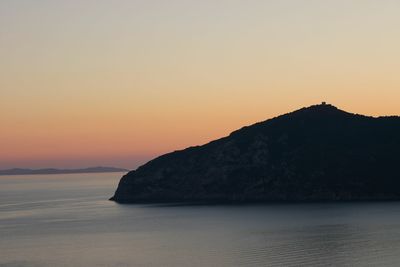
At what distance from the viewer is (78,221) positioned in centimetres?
18288

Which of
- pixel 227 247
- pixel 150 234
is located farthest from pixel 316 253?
pixel 150 234

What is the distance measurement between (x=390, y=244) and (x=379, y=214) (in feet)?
171

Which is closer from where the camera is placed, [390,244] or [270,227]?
[390,244]

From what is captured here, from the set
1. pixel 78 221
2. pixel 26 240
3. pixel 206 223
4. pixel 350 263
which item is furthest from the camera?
pixel 78 221

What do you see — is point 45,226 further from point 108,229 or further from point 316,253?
point 316,253

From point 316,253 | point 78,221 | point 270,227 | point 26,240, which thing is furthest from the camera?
point 78,221

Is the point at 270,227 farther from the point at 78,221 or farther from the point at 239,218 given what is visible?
the point at 78,221

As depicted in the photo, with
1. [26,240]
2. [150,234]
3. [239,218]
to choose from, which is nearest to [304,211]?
[239,218]

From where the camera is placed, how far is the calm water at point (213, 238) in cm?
11188

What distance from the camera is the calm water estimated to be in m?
112

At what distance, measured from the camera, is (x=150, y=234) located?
151 meters

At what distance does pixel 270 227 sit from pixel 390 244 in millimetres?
37644

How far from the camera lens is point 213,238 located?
462 ft

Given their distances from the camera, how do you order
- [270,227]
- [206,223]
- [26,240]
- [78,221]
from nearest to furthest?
1. [26,240]
2. [270,227]
3. [206,223]
4. [78,221]
